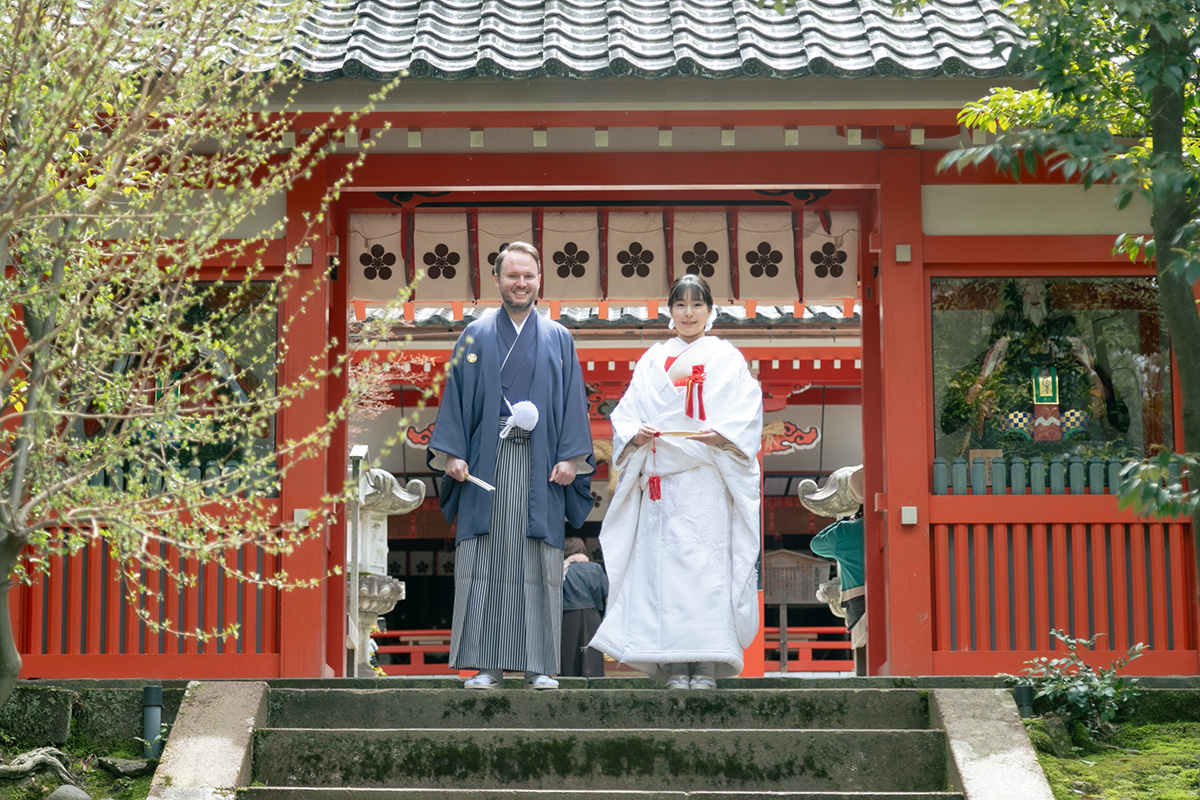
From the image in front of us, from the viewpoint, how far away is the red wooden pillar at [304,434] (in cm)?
753

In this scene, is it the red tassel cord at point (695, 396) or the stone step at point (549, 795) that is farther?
the red tassel cord at point (695, 396)

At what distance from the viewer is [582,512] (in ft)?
21.8

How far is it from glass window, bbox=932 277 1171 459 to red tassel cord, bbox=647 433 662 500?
1.90 metres

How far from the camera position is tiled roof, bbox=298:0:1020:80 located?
6941 mm

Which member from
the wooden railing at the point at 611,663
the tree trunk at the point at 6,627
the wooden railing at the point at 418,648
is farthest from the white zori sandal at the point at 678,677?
the wooden railing at the point at 418,648

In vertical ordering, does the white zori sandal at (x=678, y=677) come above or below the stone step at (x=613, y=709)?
above

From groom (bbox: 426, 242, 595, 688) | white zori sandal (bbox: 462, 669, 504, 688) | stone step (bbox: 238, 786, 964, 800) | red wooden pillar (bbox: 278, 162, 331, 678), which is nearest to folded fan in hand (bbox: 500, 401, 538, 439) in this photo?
groom (bbox: 426, 242, 595, 688)

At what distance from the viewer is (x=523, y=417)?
6469 millimetres

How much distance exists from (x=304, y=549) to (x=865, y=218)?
372 cm

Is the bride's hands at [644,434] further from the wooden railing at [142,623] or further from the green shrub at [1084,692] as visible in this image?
the wooden railing at [142,623]

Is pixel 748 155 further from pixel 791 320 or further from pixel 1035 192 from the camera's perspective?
pixel 791 320

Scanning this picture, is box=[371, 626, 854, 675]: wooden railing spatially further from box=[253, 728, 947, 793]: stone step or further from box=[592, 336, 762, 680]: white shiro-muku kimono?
box=[253, 728, 947, 793]: stone step

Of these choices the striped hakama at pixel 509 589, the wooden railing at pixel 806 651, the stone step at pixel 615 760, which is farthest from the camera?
the wooden railing at pixel 806 651

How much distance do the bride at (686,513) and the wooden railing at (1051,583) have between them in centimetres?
150
